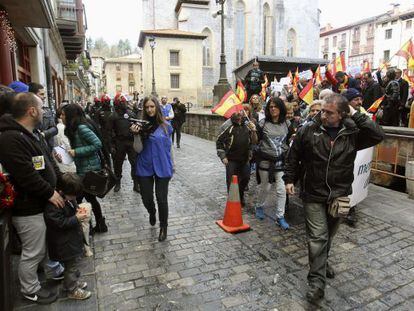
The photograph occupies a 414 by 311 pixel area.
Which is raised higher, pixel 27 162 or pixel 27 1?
pixel 27 1

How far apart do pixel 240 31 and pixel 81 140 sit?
47.7 m

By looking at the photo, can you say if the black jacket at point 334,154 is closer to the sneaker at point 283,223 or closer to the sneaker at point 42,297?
the sneaker at point 283,223

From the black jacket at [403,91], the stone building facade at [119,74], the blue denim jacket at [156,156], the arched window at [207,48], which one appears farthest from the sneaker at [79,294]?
the stone building facade at [119,74]

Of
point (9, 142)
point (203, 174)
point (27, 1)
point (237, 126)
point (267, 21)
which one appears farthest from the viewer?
point (267, 21)

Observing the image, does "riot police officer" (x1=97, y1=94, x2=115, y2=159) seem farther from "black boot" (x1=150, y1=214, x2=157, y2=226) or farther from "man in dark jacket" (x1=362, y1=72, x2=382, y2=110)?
"man in dark jacket" (x1=362, y1=72, x2=382, y2=110)

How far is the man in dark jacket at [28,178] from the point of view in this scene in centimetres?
284

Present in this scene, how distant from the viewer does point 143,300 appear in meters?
3.37

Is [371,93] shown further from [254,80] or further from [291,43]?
[291,43]

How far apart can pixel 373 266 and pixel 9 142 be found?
412 cm

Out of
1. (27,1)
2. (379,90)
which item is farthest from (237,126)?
(379,90)

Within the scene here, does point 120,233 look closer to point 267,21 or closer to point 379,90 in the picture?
point 379,90

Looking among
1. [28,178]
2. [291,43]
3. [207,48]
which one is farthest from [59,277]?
[291,43]

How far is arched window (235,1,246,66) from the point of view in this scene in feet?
158

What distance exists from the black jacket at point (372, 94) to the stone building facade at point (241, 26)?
3549cm
